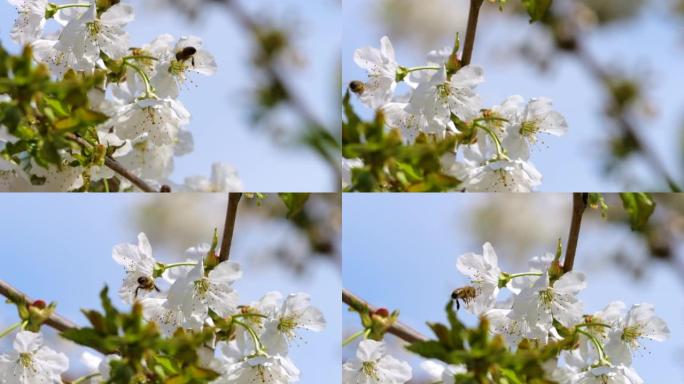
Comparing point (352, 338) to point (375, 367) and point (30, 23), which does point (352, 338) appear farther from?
point (30, 23)

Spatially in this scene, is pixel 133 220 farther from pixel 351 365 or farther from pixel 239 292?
pixel 351 365

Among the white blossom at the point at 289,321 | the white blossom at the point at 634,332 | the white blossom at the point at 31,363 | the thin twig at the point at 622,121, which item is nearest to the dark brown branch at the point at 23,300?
the white blossom at the point at 31,363

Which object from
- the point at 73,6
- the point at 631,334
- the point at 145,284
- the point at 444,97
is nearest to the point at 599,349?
the point at 631,334

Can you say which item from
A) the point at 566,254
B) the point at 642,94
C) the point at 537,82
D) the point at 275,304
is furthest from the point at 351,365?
the point at 642,94

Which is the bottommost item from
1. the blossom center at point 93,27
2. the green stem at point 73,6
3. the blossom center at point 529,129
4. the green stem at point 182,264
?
the green stem at point 182,264

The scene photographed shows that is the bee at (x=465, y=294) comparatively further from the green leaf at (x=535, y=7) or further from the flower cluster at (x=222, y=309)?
the green leaf at (x=535, y=7)

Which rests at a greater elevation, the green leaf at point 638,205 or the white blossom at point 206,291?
the green leaf at point 638,205

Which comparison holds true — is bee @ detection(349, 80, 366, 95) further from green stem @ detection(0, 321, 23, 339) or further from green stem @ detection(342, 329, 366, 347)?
green stem @ detection(0, 321, 23, 339)
